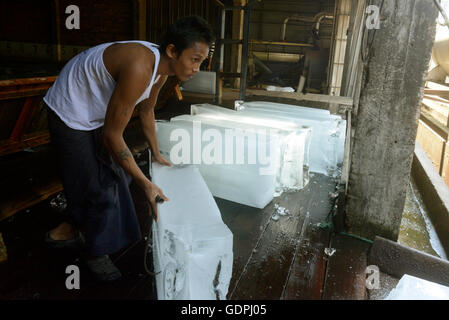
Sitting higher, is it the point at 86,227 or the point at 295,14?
the point at 295,14

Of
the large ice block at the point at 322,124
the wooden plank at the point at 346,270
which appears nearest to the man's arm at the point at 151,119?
the wooden plank at the point at 346,270

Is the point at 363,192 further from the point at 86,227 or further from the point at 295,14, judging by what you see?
the point at 295,14

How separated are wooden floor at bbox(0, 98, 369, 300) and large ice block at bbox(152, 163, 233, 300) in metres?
0.42

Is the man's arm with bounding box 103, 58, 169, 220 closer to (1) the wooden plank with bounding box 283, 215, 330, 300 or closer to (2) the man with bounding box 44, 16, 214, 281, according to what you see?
(2) the man with bounding box 44, 16, 214, 281

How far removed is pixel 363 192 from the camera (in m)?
2.48

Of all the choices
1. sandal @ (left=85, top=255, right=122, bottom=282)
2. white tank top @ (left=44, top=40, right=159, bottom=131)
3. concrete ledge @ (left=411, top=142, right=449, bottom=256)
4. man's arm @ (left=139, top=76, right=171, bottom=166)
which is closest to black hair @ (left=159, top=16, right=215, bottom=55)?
white tank top @ (left=44, top=40, right=159, bottom=131)

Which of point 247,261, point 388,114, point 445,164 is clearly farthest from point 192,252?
point 445,164

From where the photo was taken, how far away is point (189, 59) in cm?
179

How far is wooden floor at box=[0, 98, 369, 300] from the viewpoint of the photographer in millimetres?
1932

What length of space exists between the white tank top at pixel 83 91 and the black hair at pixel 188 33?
0.12 m

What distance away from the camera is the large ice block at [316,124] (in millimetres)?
3596

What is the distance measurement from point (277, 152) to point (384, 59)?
1.04 meters
